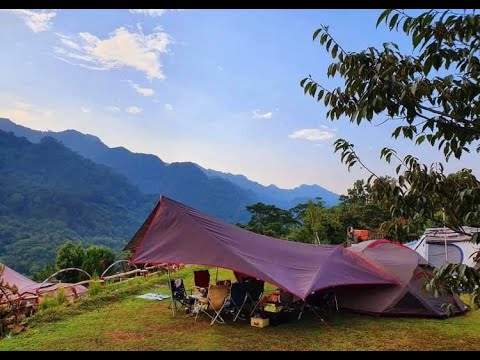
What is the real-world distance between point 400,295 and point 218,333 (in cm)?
310

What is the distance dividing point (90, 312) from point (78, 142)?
324 feet

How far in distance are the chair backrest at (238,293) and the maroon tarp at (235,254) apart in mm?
425

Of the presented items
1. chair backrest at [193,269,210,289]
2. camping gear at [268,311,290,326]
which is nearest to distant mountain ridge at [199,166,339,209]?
chair backrest at [193,269,210,289]

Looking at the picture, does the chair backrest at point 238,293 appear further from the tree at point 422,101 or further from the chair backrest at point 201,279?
the tree at point 422,101

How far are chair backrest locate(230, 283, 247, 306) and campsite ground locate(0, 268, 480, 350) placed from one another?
341mm

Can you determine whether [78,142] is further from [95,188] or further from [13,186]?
[13,186]

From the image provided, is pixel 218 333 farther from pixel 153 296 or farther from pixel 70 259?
pixel 70 259

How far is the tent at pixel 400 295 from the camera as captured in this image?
7184mm

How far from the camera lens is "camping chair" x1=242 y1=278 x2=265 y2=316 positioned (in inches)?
259

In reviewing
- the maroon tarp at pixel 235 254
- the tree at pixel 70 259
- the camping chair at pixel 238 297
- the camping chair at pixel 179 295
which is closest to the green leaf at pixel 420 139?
the maroon tarp at pixel 235 254

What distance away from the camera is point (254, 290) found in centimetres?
665

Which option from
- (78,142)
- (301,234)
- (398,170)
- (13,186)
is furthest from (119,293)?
(78,142)

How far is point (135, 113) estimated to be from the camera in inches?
1093

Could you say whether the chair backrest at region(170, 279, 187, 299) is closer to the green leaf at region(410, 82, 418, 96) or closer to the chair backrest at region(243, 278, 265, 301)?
the chair backrest at region(243, 278, 265, 301)
